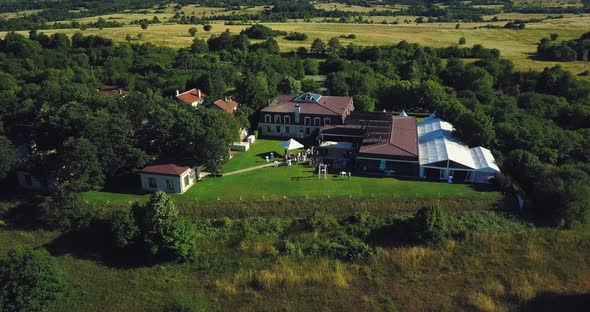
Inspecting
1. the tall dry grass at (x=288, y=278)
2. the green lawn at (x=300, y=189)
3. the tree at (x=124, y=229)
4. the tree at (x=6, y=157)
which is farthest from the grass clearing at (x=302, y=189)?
the tree at (x=6, y=157)

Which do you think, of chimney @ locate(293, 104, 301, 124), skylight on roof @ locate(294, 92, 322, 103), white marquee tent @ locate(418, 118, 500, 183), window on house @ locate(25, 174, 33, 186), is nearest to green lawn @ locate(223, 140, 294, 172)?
chimney @ locate(293, 104, 301, 124)

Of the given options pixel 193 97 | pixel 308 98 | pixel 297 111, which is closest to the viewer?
pixel 297 111

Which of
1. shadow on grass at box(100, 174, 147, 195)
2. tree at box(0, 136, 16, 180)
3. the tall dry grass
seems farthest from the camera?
shadow on grass at box(100, 174, 147, 195)

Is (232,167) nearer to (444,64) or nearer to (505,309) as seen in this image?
(505,309)

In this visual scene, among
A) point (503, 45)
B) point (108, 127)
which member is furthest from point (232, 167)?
point (503, 45)

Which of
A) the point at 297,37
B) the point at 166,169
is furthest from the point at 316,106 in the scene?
the point at 297,37

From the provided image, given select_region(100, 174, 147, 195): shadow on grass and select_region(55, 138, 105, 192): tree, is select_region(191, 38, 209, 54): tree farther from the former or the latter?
select_region(55, 138, 105, 192): tree

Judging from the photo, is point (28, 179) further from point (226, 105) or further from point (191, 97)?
point (191, 97)
